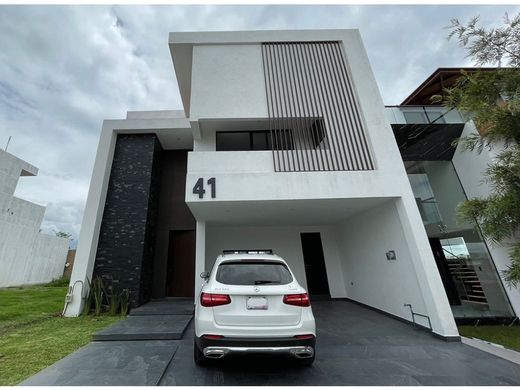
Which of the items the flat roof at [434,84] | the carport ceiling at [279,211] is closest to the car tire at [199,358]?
the carport ceiling at [279,211]

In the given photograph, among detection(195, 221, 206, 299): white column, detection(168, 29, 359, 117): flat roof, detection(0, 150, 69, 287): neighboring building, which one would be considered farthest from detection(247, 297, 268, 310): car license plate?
detection(0, 150, 69, 287): neighboring building

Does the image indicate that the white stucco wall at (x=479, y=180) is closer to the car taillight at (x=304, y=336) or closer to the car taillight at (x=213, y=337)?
the car taillight at (x=304, y=336)

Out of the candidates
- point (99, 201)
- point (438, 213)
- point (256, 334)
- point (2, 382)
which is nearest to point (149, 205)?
point (99, 201)

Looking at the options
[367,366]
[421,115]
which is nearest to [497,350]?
[367,366]

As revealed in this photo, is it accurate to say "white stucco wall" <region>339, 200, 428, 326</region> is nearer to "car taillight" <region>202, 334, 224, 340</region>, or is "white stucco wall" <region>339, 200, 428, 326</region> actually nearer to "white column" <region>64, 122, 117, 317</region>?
"car taillight" <region>202, 334, 224, 340</region>

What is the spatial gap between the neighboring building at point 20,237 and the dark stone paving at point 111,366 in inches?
449

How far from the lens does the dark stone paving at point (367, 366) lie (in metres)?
2.58

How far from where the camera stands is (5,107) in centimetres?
787

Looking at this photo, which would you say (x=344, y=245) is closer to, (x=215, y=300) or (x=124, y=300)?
(x=215, y=300)

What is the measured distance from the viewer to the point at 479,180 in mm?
5844

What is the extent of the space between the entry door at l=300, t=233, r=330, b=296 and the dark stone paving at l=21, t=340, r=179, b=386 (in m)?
5.34

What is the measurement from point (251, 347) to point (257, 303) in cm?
46

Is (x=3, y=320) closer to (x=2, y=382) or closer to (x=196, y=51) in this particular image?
(x=2, y=382)

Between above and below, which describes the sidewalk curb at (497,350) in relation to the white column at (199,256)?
below
